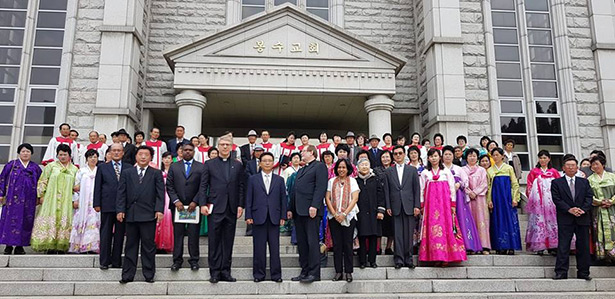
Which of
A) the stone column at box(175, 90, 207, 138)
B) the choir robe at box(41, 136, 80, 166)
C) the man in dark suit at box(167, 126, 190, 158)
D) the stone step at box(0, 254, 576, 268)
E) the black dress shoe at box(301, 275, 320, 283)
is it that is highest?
the stone column at box(175, 90, 207, 138)

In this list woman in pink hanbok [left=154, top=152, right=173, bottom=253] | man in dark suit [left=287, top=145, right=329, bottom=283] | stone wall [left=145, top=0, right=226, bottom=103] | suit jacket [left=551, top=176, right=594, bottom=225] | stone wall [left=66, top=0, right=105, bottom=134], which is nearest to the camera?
man in dark suit [left=287, top=145, right=329, bottom=283]

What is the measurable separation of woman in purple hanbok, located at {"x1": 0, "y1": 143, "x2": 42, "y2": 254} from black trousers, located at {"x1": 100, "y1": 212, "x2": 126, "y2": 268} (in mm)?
1501

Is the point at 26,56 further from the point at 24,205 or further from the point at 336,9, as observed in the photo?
the point at 336,9

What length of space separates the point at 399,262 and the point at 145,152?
12.2 ft

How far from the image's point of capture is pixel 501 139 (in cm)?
A: 1102

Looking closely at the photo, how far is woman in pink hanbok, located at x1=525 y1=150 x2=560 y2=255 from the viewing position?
648cm

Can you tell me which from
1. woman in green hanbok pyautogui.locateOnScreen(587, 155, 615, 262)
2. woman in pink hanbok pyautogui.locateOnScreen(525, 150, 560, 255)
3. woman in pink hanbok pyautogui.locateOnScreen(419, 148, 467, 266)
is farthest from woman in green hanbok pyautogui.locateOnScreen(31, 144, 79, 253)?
woman in green hanbok pyautogui.locateOnScreen(587, 155, 615, 262)

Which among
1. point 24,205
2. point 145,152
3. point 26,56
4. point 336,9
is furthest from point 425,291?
point 26,56

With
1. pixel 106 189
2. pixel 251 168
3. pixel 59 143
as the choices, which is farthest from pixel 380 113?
pixel 59 143

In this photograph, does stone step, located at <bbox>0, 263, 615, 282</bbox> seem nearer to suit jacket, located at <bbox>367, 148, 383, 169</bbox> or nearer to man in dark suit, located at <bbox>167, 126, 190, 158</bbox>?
suit jacket, located at <bbox>367, 148, 383, 169</bbox>

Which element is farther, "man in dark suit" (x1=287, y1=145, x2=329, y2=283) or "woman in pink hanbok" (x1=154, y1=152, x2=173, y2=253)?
"woman in pink hanbok" (x1=154, y1=152, x2=173, y2=253)

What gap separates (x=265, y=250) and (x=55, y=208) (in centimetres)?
331

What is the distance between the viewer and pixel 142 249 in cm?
547

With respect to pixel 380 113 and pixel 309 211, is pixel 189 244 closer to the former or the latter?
pixel 309 211
